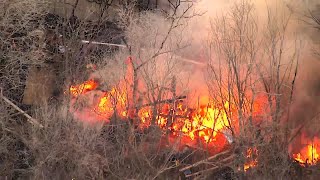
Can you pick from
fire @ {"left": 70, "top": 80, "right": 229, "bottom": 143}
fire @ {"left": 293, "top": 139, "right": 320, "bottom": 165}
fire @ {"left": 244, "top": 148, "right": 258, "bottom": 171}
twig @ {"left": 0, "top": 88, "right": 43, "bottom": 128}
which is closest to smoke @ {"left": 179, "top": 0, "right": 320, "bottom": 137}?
fire @ {"left": 293, "top": 139, "right": 320, "bottom": 165}

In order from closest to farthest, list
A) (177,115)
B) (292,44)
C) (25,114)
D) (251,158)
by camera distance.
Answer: (251,158) → (25,114) → (292,44) → (177,115)

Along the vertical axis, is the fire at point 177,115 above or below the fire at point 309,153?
above

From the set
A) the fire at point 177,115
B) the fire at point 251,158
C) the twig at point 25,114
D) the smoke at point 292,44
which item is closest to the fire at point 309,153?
the smoke at point 292,44

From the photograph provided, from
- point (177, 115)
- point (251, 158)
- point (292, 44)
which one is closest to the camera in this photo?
point (251, 158)

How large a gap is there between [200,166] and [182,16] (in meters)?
6.89

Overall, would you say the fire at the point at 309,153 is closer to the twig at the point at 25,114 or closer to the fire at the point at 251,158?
→ the fire at the point at 251,158

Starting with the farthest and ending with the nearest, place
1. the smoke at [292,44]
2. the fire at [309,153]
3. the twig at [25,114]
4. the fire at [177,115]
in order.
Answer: the smoke at [292,44]
the fire at [309,153]
the fire at [177,115]
the twig at [25,114]

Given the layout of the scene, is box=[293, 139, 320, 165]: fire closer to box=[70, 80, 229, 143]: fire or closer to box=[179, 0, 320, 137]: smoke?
box=[179, 0, 320, 137]: smoke

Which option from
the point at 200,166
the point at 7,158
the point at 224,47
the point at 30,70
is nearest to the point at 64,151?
the point at 7,158

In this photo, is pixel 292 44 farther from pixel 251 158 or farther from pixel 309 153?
pixel 251 158

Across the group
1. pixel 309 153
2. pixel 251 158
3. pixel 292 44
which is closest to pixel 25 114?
pixel 251 158

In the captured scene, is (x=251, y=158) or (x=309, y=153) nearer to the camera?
(x=251, y=158)

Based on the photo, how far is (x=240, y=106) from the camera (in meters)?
11.0

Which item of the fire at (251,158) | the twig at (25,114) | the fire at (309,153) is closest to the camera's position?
the fire at (251,158)
